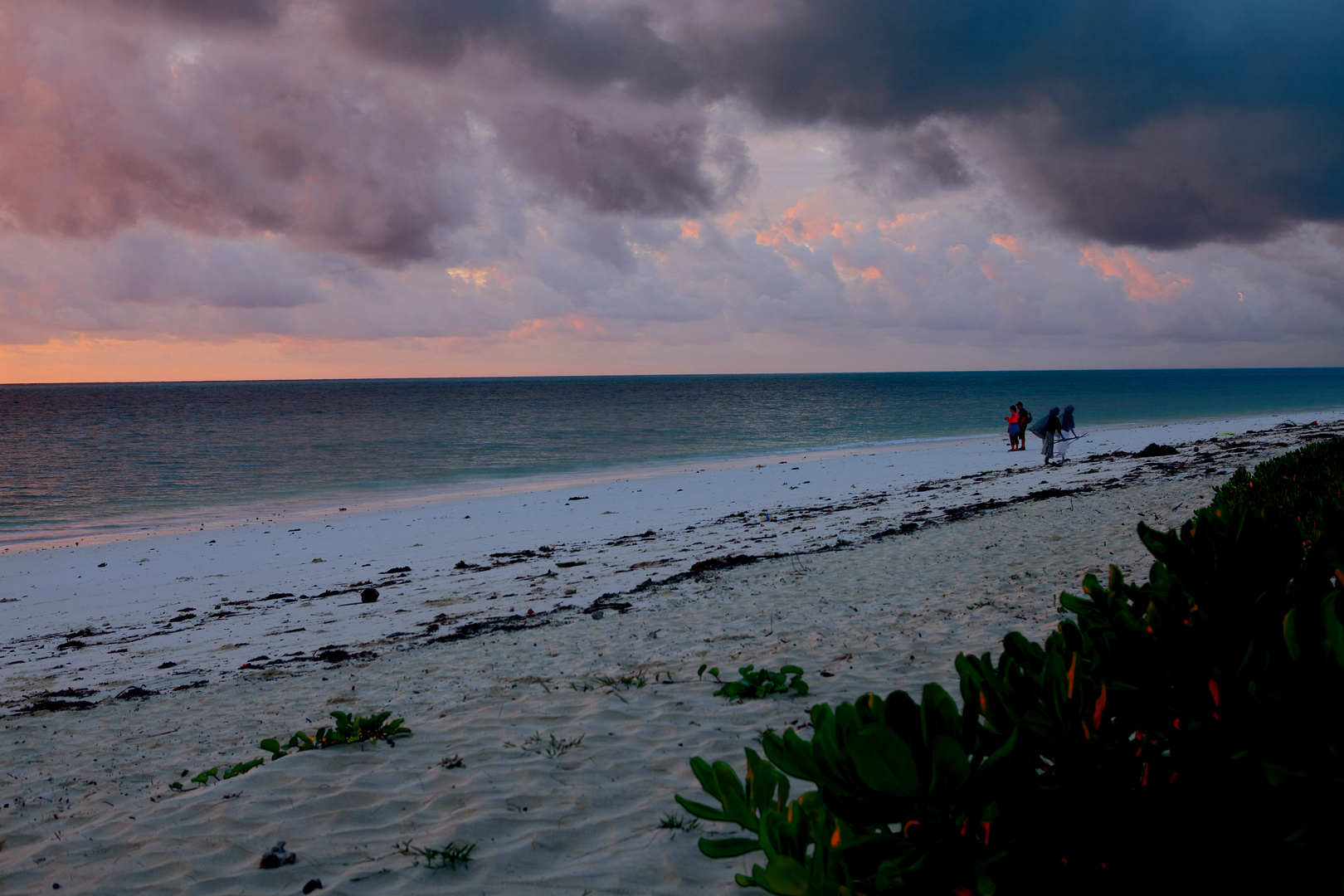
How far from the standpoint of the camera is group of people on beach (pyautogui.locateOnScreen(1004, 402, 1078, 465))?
2117 centimetres

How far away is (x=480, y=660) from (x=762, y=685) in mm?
2919

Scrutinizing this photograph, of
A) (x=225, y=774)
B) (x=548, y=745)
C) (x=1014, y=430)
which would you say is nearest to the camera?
(x=225, y=774)

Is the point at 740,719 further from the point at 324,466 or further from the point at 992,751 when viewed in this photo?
the point at 324,466

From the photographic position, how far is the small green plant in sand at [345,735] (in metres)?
4.43

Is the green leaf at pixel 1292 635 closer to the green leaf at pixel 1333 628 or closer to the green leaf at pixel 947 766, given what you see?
the green leaf at pixel 1333 628

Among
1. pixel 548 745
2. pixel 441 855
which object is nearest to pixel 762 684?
pixel 548 745

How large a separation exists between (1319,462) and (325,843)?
958 centimetres

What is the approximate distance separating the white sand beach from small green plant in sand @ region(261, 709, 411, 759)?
0.48 ft

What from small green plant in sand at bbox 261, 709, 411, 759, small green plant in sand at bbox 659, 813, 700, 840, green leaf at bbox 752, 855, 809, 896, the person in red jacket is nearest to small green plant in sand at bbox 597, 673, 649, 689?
small green plant in sand at bbox 261, 709, 411, 759

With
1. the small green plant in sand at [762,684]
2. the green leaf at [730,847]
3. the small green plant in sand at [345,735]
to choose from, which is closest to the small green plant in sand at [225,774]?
the small green plant in sand at [345,735]

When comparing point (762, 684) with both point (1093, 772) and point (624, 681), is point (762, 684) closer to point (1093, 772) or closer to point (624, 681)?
point (624, 681)

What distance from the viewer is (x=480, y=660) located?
22.1 ft

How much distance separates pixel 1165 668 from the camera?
4.35 ft

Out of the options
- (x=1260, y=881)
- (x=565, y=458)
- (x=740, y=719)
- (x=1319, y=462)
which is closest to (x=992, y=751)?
(x=1260, y=881)
